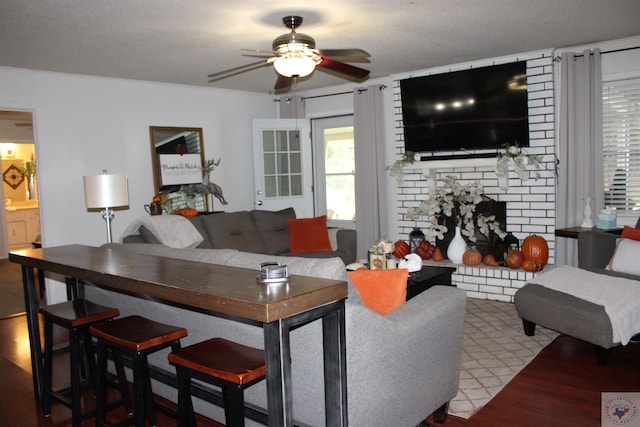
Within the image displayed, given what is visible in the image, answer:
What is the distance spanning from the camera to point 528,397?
9.41 feet

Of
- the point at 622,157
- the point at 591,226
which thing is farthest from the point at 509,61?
the point at 591,226

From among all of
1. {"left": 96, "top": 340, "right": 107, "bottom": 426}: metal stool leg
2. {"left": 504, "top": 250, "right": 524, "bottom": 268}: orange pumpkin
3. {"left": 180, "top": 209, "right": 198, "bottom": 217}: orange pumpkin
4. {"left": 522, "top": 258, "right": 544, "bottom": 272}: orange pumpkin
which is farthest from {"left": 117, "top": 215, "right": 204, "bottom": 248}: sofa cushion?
{"left": 522, "top": 258, "right": 544, "bottom": 272}: orange pumpkin

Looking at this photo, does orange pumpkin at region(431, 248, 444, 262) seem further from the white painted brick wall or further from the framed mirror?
the framed mirror

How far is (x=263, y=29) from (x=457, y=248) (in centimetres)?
289

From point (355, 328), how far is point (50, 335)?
1790 mm

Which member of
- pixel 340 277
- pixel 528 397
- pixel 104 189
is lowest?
pixel 528 397

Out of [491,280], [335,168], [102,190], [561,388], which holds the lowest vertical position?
[561,388]

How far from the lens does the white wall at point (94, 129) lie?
5.05 metres

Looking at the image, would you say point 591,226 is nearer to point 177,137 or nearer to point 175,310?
point 175,310

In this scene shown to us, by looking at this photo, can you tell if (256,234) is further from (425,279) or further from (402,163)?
(425,279)

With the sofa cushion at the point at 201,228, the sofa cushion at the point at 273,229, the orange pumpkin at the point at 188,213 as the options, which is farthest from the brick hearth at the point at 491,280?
the orange pumpkin at the point at 188,213

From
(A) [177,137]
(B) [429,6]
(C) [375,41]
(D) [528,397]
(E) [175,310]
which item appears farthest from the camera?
(A) [177,137]

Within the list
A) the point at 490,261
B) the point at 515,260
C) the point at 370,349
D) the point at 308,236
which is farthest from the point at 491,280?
the point at 370,349

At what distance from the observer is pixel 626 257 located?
3.75m
